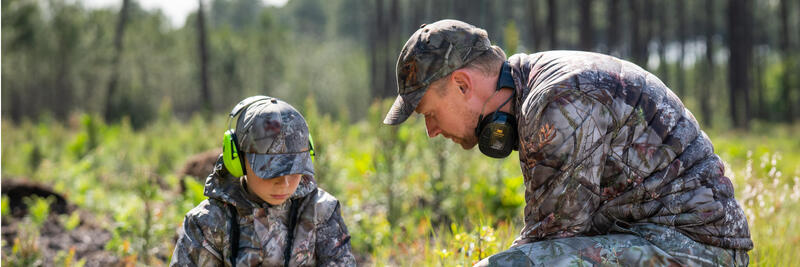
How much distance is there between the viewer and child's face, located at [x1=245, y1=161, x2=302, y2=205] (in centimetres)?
250

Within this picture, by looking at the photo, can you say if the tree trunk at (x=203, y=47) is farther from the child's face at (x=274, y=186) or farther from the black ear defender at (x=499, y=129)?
the black ear defender at (x=499, y=129)

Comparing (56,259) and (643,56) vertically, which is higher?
(56,259)

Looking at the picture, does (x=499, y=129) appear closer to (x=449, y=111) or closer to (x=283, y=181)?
(x=449, y=111)

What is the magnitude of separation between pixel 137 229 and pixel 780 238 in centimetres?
451

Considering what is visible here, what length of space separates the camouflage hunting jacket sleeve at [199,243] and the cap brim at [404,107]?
84 cm

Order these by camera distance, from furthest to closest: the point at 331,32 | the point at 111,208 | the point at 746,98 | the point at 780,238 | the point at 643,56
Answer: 1. the point at 331,32
2. the point at 643,56
3. the point at 746,98
4. the point at 111,208
5. the point at 780,238

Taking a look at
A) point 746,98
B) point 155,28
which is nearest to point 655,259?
point 746,98

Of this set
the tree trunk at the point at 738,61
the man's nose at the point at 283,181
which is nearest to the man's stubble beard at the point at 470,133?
the man's nose at the point at 283,181

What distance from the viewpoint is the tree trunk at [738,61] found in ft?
76.6

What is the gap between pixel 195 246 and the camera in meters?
2.45

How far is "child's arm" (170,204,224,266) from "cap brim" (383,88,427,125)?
0.90 metres

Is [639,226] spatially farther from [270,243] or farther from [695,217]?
[270,243]

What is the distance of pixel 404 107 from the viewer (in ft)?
8.53

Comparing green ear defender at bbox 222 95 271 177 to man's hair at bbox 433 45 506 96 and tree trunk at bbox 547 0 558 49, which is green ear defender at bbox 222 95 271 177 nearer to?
man's hair at bbox 433 45 506 96
